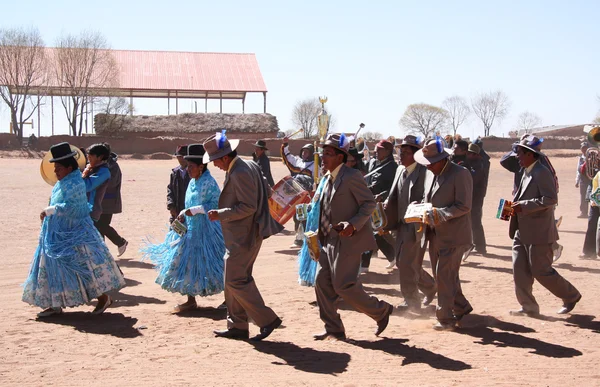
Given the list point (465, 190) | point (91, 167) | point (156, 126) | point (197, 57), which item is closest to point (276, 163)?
point (156, 126)

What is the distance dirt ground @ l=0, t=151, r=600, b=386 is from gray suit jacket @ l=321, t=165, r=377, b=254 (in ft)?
3.30

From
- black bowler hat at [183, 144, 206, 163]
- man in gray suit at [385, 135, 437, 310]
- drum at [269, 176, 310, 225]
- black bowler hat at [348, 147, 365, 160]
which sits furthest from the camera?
drum at [269, 176, 310, 225]

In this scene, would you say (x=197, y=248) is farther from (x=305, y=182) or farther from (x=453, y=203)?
(x=305, y=182)

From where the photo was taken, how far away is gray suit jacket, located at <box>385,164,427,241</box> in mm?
8555

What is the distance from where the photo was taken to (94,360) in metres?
6.66

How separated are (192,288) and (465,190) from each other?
316 centimetres

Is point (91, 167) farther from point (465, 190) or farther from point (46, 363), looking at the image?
point (465, 190)

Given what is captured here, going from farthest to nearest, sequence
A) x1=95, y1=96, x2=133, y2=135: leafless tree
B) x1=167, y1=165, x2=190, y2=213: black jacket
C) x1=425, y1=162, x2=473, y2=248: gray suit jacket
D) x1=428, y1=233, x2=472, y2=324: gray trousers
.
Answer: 1. x1=95, y1=96, x2=133, y2=135: leafless tree
2. x1=167, y1=165, x2=190, y2=213: black jacket
3. x1=428, y1=233, x2=472, y2=324: gray trousers
4. x1=425, y1=162, x2=473, y2=248: gray suit jacket

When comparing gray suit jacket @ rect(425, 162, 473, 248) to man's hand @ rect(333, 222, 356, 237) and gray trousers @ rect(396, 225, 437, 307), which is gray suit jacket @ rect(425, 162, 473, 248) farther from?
man's hand @ rect(333, 222, 356, 237)

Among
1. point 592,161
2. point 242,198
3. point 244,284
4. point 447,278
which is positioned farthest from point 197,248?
point 592,161

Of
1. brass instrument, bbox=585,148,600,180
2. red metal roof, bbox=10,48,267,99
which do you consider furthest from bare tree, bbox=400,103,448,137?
brass instrument, bbox=585,148,600,180

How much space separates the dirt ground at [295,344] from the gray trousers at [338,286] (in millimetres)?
297

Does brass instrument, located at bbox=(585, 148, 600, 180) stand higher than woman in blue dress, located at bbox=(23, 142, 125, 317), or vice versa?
brass instrument, located at bbox=(585, 148, 600, 180)

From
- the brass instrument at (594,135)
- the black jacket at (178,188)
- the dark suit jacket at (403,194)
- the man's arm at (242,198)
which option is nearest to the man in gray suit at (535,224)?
the dark suit jacket at (403,194)
